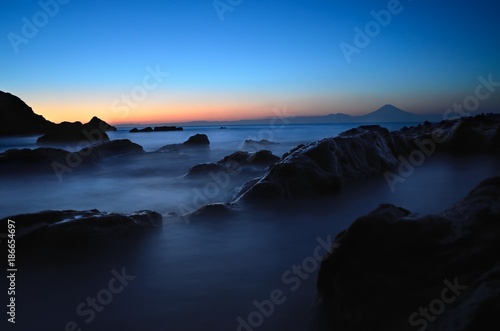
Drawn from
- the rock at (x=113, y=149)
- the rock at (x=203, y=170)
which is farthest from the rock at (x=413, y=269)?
the rock at (x=113, y=149)

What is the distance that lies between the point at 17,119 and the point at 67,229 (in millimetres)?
90117

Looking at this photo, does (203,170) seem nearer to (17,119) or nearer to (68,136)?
(68,136)

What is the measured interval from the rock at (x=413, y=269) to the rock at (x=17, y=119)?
295ft

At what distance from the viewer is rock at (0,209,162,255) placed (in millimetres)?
4328

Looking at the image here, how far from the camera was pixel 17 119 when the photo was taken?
2985 inches

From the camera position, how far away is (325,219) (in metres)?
5.86

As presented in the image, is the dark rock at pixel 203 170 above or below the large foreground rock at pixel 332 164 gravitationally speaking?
below

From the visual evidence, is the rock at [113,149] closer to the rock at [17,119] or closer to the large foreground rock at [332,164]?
the large foreground rock at [332,164]

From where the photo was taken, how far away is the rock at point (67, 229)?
433cm

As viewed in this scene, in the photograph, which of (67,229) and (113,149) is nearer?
(67,229)

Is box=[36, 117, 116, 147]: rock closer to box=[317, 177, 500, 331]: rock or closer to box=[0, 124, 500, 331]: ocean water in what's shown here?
box=[0, 124, 500, 331]: ocean water

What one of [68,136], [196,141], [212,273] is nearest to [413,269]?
[212,273]

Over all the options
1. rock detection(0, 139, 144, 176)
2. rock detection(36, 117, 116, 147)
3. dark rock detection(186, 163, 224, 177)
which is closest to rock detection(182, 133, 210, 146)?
rock detection(0, 139, 144, 176)

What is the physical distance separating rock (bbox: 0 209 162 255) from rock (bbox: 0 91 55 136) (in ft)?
281
